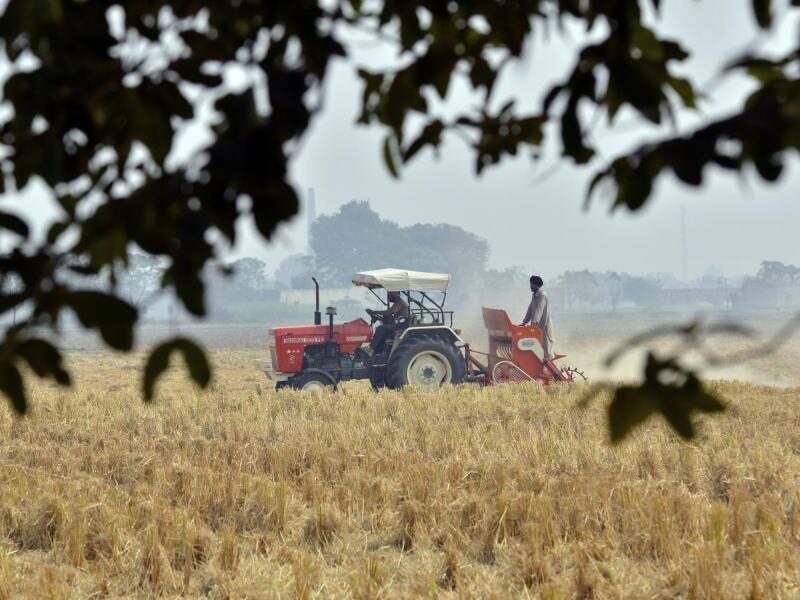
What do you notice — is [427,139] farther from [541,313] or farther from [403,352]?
[541,313]

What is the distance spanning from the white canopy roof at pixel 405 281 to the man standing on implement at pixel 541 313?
1240 millimetres

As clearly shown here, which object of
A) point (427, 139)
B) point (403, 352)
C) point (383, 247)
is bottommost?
point (403, 352)

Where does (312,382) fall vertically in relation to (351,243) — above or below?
below

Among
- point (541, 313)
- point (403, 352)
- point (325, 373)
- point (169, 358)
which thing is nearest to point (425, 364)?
point (403, 352)

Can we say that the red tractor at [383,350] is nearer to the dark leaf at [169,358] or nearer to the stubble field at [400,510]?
the stubble field at [400,510]

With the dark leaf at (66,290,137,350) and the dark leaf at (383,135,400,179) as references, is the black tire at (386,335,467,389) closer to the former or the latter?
the dark leaf at (383,135,400,179)

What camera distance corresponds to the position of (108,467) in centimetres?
704

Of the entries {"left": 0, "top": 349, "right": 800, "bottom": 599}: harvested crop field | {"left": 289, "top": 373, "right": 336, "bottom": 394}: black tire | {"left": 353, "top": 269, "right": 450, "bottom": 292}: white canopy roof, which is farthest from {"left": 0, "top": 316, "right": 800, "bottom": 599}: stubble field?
{"left": 353, "top": 269, "right": 450, "bottom": 292}: white canopy roof

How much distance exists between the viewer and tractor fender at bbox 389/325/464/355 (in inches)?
477

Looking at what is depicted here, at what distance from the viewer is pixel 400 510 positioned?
554cm

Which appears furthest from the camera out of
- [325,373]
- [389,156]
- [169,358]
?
[325,373]

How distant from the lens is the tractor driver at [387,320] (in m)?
12.3

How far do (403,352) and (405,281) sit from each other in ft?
3.25

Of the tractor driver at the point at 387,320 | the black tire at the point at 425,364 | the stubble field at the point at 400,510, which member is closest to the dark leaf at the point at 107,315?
the stubble field at the point at 400,510
